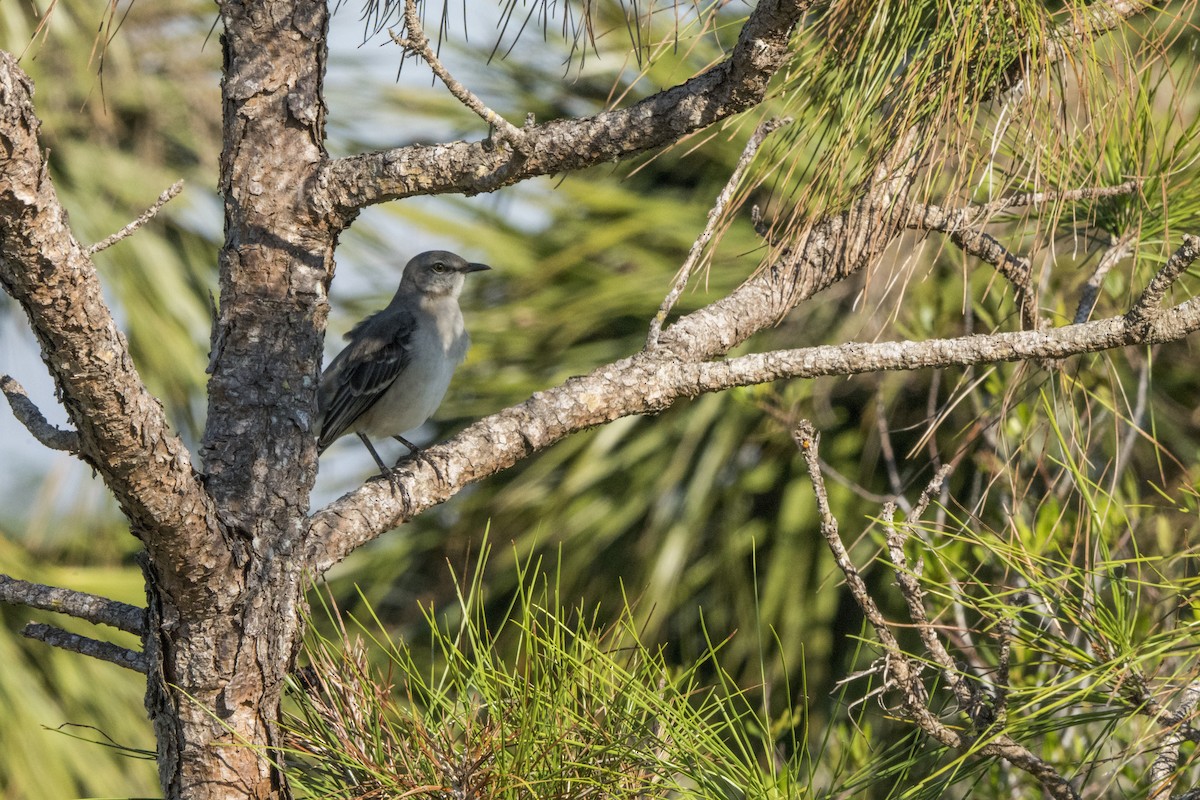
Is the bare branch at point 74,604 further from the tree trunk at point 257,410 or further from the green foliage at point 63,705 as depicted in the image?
the green foliage at point 63,705

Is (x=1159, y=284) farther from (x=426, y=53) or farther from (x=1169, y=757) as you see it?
(x=426, y=53)

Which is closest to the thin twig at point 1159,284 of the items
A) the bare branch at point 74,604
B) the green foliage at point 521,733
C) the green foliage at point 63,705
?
the green foliage at point 521,733

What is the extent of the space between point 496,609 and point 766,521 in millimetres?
1208

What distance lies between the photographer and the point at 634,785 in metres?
1.82

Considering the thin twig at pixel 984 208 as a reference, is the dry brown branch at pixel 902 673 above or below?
below

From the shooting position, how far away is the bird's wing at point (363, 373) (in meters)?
4.59

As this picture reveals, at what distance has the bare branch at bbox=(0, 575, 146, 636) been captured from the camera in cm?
195

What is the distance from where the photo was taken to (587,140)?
1.88 m

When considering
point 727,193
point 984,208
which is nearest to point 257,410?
point 727,193

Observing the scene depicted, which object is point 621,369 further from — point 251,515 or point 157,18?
point 157,18

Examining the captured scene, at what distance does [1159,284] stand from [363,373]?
11.1 feet

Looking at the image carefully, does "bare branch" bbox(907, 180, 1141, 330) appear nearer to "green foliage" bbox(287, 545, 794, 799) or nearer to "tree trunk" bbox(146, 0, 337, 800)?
"green foliage" bbox(287, 545, 794, 799)

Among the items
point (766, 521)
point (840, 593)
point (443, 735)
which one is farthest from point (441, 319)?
point (443, 735)

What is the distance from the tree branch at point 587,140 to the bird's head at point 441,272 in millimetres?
2762
